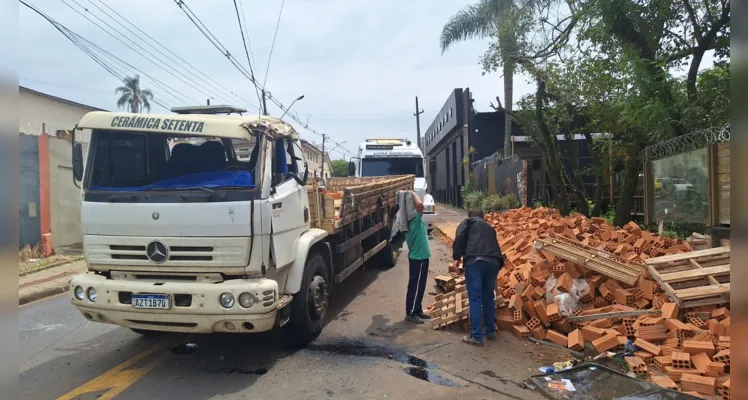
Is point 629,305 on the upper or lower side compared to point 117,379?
upper

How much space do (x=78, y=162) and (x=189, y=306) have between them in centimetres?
185

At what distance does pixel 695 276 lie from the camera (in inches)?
205

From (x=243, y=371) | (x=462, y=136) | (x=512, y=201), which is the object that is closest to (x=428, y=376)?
(x=243, y=371)

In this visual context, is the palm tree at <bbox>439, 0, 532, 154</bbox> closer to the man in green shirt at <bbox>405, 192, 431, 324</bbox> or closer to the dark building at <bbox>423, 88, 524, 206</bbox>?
the dark building at <bbox>423, 88, 524, 206</bbox>

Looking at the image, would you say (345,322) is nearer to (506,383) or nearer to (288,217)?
(288,217)

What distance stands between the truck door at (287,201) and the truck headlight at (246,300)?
1.47 ft

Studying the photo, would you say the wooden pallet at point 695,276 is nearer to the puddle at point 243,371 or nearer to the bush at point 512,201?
the puddle at point 243,371

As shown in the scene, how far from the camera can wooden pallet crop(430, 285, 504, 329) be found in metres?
5.71

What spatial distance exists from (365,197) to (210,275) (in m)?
3.38

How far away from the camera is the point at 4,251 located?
1.30 meters

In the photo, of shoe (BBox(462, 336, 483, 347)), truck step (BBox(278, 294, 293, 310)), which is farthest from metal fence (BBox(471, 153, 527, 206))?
truck step (BBox(278, 294, 293, 310))

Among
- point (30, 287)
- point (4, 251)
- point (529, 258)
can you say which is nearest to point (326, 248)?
point (529, 258)

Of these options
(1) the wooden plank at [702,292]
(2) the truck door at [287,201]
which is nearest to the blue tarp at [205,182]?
(2) the truck door at [287,201]

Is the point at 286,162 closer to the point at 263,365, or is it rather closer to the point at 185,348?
the point at 263,365
